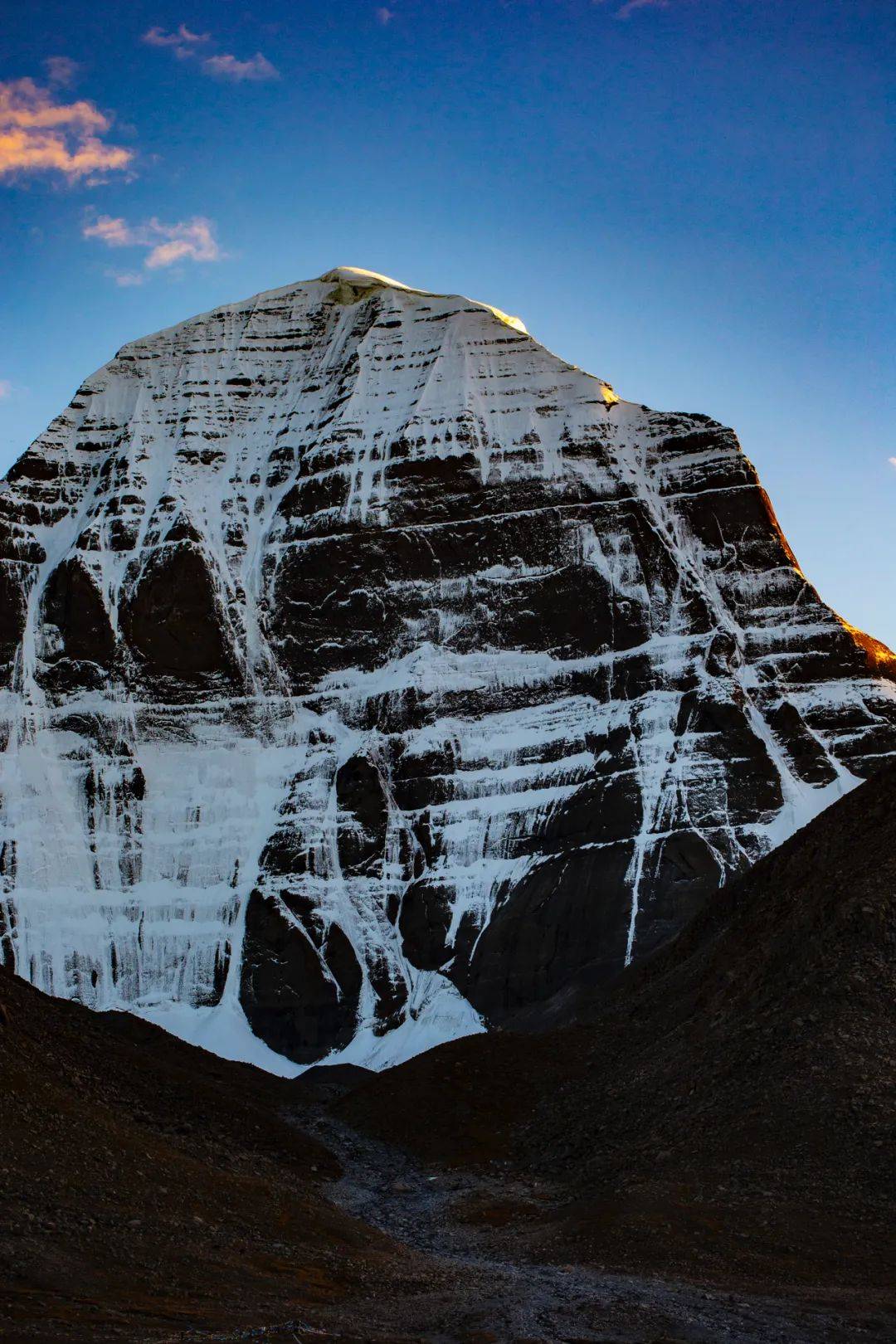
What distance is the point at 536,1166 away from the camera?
190 feet

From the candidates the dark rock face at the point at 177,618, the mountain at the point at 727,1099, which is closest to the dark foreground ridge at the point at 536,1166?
the mountain at the point at 727,1099

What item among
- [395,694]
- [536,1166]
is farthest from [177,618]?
[536,1166]

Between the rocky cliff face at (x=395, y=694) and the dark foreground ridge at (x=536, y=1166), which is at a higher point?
the rocky cliff face at (x=395, y=694)

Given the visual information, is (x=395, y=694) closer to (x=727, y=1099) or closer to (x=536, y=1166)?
(x=536, y=1166)

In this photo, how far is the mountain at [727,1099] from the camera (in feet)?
137

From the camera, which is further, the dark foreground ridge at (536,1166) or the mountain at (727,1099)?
the mountain at (727,1099)

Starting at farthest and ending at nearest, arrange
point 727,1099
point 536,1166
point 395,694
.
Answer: point 395,694, point 536,1166, point 727,1099

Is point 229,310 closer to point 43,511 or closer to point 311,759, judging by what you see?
point 43,511

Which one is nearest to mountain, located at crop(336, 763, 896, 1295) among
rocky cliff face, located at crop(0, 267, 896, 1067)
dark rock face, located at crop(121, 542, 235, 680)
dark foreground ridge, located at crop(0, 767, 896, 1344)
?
dark foreground ridge, located at crop(0, 767, 896, 1344)

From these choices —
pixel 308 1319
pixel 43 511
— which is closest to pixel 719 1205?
pixel 308 1319

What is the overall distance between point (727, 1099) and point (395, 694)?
9629cm

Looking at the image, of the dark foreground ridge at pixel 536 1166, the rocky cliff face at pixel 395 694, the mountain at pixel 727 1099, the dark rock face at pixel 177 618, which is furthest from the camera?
the dark rock face at pixel 177 618

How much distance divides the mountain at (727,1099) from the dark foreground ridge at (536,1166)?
0.13 m

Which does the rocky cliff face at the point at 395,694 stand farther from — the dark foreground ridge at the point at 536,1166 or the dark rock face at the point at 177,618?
the dark foreground ridge at the point at 536,1166
